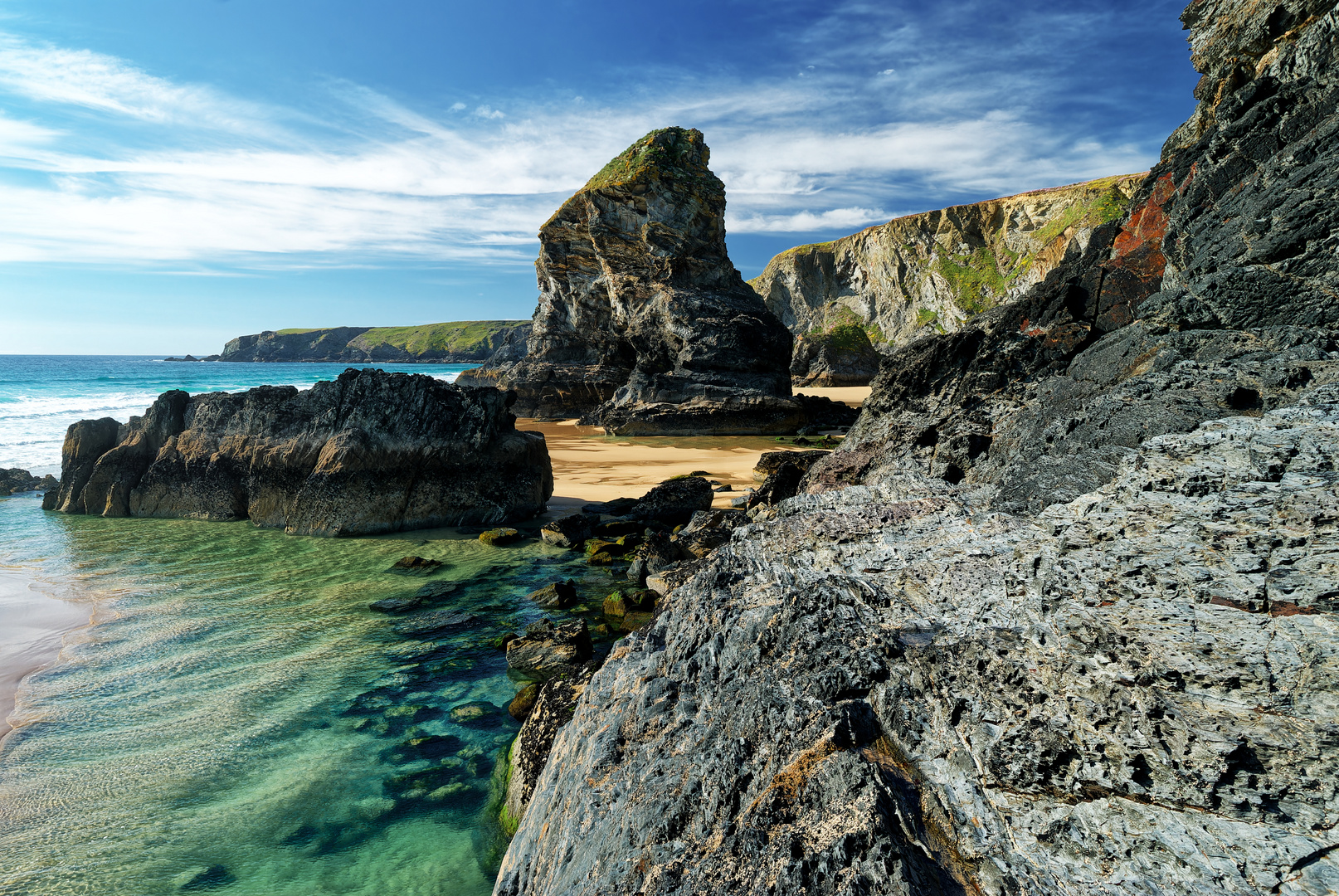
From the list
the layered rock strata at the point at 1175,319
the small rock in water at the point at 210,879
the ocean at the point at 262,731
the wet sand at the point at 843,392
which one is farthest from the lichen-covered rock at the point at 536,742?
the wet sand at the point at 843,392

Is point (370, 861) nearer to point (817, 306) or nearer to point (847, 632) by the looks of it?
point (847, 632)

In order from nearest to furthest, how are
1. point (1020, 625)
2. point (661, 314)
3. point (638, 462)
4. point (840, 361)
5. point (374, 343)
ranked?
point (1020, 625)
point (638, 462)
point (661, 314)
point (840, 361)
point (374, 343)

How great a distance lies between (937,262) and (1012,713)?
252ft

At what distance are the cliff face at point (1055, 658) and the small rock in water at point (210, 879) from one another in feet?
7.03

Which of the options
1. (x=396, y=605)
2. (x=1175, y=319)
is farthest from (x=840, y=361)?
(x=1175, y=319)

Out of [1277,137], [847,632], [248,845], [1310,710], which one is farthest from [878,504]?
[248,845]

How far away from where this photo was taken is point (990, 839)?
6.99 feet

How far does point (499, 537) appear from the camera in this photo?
12070 mm

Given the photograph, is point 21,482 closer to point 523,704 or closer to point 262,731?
point 262,731

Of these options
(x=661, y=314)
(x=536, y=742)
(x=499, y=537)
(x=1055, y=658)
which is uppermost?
(x=661, y=314)

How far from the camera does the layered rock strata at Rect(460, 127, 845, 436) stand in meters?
29.2

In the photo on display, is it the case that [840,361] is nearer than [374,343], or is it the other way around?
[840,361]

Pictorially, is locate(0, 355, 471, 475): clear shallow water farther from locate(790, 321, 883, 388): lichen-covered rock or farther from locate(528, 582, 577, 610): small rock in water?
locate(790, 321, 883, 388): lichen-covered rock

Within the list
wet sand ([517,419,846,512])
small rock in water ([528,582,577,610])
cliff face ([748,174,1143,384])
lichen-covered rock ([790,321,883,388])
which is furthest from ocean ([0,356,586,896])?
cliff face ([748,174,1143,384])
